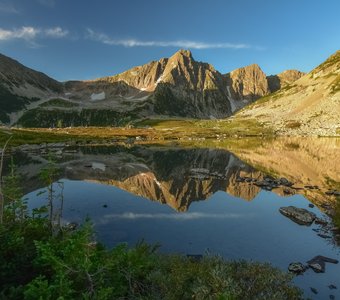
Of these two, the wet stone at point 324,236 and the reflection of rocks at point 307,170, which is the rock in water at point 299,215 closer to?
the wet stone at point 324,236

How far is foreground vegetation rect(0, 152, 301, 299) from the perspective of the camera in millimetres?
11328

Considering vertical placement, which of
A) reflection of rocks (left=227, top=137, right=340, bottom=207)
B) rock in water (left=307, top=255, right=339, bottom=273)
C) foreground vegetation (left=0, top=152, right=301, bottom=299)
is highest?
foreground vegetation (left=0, top=152, right=301, bottom=299)

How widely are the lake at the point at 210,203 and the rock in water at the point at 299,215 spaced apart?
79cm

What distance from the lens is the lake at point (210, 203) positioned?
30.6 meters

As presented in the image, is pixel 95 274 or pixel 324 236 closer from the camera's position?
pixel 95 274

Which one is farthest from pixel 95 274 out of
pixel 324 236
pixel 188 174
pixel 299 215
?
pixel 188 174

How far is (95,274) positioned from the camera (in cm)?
1192

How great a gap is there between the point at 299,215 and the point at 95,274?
108ft

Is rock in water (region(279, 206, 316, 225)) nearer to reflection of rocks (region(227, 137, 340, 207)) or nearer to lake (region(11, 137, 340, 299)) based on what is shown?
lake (region(11, 137, 340, 299))

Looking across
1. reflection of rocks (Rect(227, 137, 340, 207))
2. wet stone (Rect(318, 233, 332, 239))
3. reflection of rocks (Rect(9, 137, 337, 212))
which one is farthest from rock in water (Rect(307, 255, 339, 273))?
reflection of rocks (Rect(9, 137, 337, 212))

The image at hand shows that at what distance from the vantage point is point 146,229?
36531mm

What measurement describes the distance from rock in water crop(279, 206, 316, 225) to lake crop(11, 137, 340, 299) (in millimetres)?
788

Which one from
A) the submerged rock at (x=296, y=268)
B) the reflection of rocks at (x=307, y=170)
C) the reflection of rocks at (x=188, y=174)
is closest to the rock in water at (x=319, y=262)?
the submerged rock at (x=296, y=268)

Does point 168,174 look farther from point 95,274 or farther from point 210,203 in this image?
point 95,274
